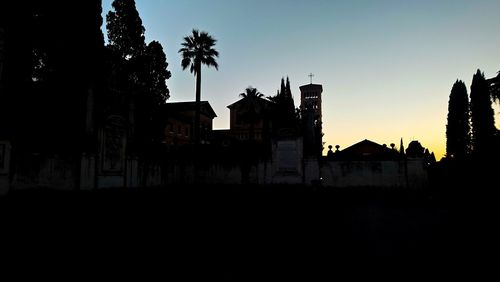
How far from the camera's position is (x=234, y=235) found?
6297 millimetres

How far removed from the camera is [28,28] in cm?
1822

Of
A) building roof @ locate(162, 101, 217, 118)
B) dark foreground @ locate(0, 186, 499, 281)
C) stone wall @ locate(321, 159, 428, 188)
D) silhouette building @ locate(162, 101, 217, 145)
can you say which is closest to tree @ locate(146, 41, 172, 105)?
silhouette building @ locate(162, 101, 217, 145)

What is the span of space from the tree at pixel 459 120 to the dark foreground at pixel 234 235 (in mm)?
39284

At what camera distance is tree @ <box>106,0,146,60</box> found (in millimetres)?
25750

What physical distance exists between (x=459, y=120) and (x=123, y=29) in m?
43.7

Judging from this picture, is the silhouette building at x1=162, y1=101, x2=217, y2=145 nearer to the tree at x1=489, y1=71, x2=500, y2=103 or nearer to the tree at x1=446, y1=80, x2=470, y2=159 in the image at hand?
the tree at x1=489, y1=71, x2=500, y2=103

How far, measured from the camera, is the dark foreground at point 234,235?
4.67 m

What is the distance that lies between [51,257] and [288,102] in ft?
143

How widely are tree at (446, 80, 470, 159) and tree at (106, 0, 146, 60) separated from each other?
138 feet

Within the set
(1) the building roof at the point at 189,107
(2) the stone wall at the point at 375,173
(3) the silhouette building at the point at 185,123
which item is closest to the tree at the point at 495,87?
(2) the stone wall at the point at 375,173

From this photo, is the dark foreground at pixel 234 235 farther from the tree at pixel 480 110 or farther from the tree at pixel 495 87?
the tree at pixel 480 110

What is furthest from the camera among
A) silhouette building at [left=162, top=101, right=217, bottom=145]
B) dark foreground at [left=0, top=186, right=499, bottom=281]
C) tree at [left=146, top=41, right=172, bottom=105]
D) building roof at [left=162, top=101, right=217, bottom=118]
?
building roof at [left=162, top=101, right=217, bottom=118]

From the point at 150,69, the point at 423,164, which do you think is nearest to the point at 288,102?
the point at 150,69

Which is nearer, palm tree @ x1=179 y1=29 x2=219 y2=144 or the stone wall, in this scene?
the stone wall
